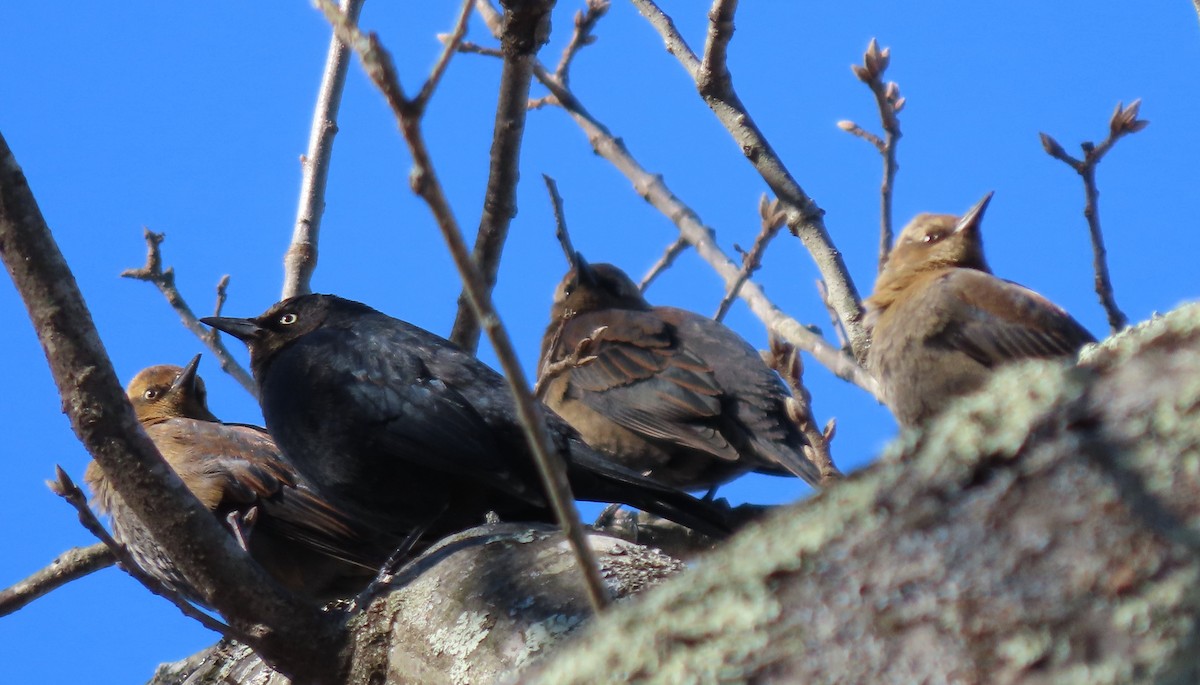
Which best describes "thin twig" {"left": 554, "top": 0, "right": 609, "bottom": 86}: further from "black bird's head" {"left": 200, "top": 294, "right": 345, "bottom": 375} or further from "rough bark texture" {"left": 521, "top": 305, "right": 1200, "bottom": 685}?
"rough bark texture" {"left": 521, "top": 305, "right": 1200, "bottom": 685}

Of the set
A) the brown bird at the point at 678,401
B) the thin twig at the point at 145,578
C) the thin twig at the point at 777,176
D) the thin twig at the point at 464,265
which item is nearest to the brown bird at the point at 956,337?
the thin twig at the point at 777,176

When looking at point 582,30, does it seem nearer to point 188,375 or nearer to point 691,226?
point 691,226

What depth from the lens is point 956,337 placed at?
5.16 meters

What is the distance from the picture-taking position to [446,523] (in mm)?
4684

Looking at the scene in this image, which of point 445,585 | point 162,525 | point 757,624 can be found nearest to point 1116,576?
point 757,624

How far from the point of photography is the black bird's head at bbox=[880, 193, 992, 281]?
19.3 feet

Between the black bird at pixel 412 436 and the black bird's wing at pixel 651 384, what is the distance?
1253 millimetres

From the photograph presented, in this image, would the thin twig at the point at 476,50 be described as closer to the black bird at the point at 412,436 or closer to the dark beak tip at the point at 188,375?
the black bird at the point at 412,436

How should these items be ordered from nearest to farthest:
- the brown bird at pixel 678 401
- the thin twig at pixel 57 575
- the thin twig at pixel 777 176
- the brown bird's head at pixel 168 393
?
the thin twig at pixel 777 176, the thin twig at pixel 57 575, the brown bird at pixel 678 401, the brown bird's head at pixel 168 393

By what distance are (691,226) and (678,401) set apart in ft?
3.28

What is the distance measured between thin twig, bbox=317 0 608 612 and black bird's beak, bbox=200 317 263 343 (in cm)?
394

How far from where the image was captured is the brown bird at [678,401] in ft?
19.9

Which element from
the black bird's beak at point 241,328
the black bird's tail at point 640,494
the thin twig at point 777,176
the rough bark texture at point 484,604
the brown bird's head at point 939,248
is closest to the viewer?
the rough bark texture at point 484,604

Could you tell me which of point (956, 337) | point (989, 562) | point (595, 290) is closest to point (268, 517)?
point (595, 290)
